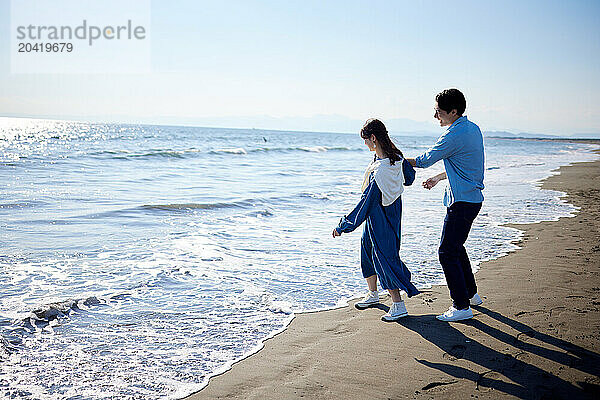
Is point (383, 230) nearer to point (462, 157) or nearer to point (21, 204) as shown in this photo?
point (462, 157)

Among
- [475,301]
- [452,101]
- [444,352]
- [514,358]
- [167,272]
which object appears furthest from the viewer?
[167,272]

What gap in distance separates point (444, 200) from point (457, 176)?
0.28 m

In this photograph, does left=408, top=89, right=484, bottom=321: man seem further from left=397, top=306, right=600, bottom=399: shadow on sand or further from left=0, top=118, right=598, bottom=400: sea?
left=0, top=118, right=598, bottom=400: sea

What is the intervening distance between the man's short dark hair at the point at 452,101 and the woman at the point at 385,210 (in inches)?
21.7

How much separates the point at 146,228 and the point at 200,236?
1216 millimetres

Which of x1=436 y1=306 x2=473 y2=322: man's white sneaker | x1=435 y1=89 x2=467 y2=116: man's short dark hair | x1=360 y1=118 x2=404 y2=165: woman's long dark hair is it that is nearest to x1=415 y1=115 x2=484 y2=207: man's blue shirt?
x1=435 y1=89 x2=467 y2=116: man's short dark hair

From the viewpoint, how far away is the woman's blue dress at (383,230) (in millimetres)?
4469

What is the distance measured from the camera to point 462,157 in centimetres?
427

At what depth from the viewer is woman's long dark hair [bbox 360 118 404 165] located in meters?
4.38

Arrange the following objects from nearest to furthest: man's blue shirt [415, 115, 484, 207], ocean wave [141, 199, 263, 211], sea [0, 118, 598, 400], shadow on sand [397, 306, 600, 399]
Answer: shadow on sand [397, 306, 600, 399]
sea [0, 118, 598, 400]
man's blue shirt [415, 115, 484, 207]
ocean wave [141, 199, 263, 211]

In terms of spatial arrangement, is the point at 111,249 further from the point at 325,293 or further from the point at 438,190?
the point at 438,190

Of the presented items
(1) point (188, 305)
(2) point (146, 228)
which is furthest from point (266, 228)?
(1) point (188, 305)

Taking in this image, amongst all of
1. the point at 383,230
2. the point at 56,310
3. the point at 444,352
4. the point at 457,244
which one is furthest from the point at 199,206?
the point at 444,352

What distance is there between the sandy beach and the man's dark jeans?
278 mm
